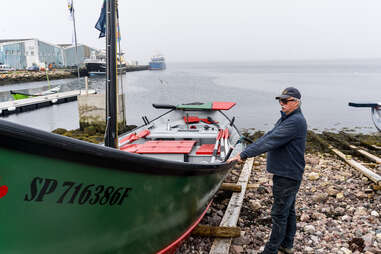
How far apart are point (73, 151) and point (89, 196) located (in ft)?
2.00

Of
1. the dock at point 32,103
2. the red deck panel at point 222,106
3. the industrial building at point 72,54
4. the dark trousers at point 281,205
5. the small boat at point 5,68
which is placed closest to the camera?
the dark trousers at point 281,205

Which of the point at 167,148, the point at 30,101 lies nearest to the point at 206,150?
the point at 167,148

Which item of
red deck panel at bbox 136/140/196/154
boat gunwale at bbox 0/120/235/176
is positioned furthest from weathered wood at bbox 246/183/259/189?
boat gunwale at bbox 0/120/235/176

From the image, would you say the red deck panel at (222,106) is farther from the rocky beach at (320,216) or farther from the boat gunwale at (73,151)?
the boat gunwale at (73,151)

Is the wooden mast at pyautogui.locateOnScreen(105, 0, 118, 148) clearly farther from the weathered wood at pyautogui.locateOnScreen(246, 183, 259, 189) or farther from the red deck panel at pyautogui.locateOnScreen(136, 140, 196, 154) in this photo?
the weathered wood at pyautogui.locateOnScreen(246, 183, 259, 189)

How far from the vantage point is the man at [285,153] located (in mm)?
3787

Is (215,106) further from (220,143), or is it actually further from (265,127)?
(265,127)

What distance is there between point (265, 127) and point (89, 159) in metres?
21.3

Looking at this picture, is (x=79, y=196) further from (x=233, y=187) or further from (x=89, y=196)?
(x=233, y=187)

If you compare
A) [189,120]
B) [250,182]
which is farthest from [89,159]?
[189,120]

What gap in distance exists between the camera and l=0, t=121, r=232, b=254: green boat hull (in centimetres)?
237

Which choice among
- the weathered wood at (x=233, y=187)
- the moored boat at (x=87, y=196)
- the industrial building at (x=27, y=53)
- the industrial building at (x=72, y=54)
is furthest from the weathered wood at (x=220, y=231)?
the industrial building at (x=72, y=54)

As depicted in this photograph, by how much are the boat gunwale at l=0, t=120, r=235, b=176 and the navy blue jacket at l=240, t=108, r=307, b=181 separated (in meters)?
1.33

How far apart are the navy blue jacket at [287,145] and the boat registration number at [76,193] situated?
1.95 meters
